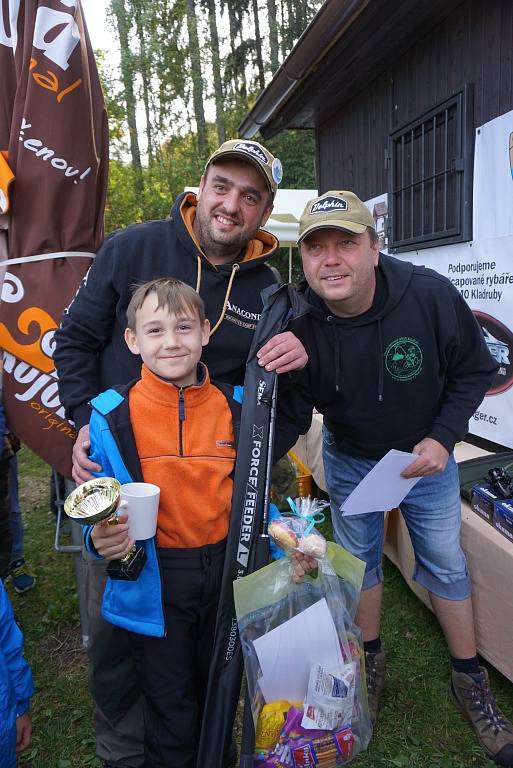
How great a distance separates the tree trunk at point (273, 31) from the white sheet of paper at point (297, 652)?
21841 millimetres

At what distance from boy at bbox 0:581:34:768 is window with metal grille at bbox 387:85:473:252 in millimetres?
3762

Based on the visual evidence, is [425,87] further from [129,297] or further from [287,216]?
[287,216]

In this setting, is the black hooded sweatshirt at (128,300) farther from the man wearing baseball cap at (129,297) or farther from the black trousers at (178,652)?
the black trousers at (178,652)

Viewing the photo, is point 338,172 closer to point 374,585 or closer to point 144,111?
point 374,585

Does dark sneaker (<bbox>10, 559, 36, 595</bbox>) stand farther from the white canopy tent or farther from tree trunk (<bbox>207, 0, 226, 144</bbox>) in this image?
tree trunk (<bbox>207, 0, 226, 144</bbox>)

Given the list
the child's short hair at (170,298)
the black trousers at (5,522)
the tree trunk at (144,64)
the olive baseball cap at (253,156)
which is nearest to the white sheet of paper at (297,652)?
the child's short hair at (170,298)

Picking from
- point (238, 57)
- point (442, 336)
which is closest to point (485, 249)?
point (442, 336)

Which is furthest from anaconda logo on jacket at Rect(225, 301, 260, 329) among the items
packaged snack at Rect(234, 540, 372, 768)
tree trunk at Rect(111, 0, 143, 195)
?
tree trunk at Rect(111, 0, 143, 195)

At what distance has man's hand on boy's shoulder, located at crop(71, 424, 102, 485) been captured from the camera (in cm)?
167

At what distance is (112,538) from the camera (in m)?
1.41

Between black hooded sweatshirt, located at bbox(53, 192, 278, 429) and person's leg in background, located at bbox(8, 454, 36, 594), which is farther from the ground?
black hooded sweatshirt, located at bbox(53, 192, 278, 429)

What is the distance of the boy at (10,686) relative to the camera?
1438 millimetres

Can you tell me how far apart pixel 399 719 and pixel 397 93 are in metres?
4.99

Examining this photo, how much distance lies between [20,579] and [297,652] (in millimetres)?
2700
